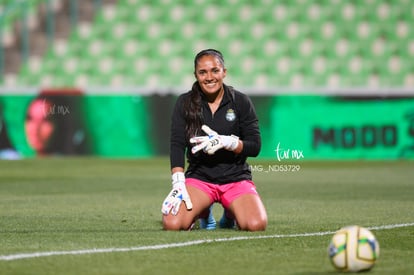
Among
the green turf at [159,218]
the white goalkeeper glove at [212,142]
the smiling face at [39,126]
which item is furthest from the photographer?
the smiling face at [39,126]

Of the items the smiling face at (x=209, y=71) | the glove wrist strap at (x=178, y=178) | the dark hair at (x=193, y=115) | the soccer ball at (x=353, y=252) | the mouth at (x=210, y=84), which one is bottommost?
the soccer ball at (x=353, y=252)

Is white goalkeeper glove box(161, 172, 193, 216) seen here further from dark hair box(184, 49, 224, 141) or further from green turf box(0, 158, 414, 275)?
dark hair box(184, 49, 224, 141)

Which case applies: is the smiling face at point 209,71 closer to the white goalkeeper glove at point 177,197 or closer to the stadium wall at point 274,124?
the white goalkeeper glove at point 177,197

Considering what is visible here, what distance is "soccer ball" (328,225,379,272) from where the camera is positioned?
19.1 ft

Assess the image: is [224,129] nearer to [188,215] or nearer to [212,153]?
[212,153]

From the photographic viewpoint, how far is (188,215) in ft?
26.9

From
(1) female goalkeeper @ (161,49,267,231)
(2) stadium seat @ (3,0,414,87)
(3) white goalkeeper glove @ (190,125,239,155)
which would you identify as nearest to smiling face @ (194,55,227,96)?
(1) female goalkeeper @ (161,49,267,231)

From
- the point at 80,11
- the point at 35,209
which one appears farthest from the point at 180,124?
the point at 80,11

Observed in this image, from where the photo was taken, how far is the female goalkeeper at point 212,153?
26.8 feet

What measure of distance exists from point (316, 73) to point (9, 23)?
275 inches

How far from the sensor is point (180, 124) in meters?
8.49

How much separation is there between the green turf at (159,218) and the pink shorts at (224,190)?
344mm

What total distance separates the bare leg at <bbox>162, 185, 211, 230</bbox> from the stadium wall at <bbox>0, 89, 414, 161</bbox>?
1112 cm

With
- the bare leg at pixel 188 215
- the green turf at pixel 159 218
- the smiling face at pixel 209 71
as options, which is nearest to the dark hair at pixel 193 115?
the smiling face at pixel 209 71
